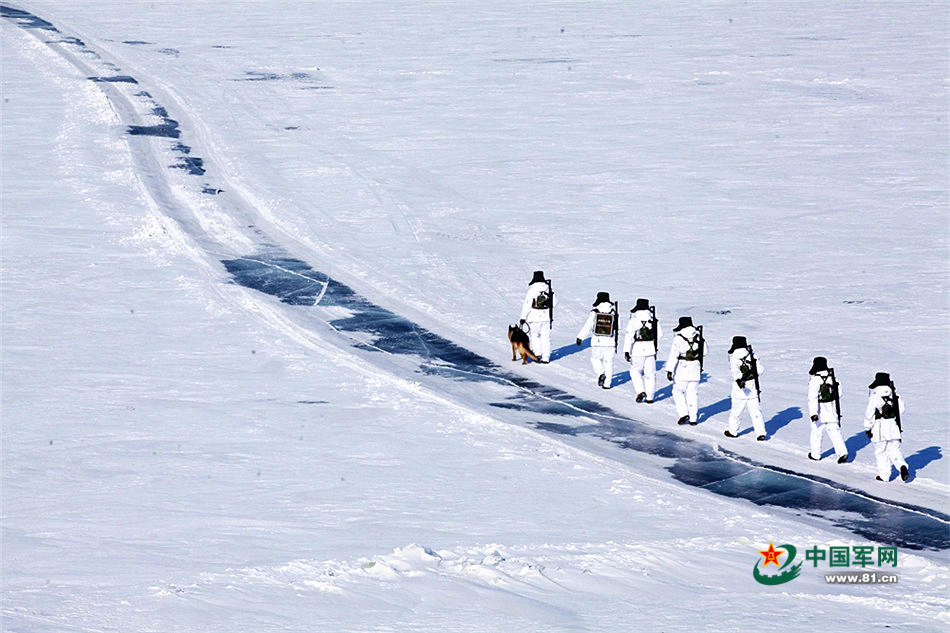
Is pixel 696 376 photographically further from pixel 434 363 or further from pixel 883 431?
pixel 434 363

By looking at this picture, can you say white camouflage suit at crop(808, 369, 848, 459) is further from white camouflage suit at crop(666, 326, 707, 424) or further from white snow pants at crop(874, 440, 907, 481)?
white camouflage suit at crop(666, 326, 707, 424)

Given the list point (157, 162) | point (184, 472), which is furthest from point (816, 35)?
point (184, 472)

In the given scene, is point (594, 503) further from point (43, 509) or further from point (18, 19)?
point (18, 19)

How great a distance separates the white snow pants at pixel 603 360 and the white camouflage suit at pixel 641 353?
482 mm

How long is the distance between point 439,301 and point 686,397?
25.1 feet

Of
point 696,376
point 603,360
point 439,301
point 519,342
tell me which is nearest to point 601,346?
point 603,360

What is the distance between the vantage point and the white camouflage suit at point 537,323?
1981 cm

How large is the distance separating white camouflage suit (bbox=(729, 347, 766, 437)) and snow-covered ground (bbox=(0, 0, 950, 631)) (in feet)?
1.26

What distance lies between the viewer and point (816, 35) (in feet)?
172

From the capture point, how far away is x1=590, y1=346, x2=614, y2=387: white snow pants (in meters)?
19.0

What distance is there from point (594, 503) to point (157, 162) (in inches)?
937

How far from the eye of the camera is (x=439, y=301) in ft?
79.4

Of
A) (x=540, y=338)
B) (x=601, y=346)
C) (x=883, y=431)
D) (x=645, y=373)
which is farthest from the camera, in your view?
(x=540, y=338)

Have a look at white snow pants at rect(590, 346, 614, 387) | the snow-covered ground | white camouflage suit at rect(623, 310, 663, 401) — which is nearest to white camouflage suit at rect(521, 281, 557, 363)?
the snow-covered ground
